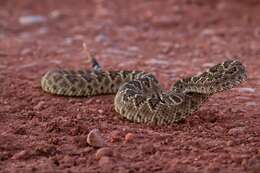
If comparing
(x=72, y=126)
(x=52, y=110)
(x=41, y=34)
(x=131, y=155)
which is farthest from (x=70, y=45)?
(x=131, y=155)

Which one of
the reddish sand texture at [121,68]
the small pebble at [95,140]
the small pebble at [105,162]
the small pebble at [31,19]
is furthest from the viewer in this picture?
the small pebble at [31,19]

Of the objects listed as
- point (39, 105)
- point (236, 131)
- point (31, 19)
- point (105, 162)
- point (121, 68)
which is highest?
point (31, 19)

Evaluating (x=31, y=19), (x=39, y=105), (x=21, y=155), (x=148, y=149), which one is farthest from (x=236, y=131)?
(x=31, y=19)

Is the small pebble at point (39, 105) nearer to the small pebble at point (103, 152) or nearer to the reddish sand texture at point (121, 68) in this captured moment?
the reddish sand texture at point (121, 68)

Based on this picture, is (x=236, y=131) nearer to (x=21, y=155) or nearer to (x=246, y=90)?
(x=246, y=90)

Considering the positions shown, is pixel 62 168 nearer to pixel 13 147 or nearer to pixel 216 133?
pixel 13 147

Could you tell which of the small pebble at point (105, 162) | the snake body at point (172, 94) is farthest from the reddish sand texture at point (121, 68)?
the snake body at point (172, 94)
